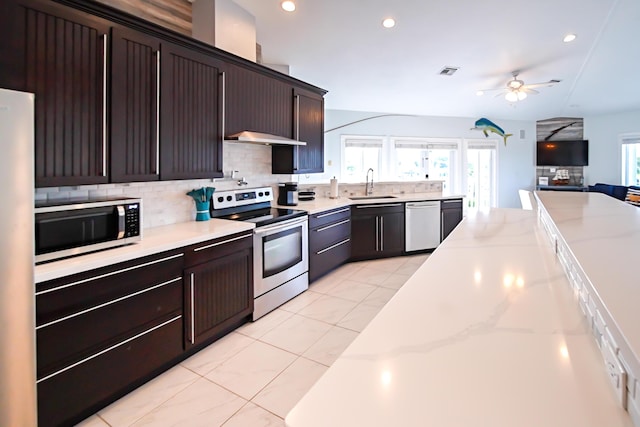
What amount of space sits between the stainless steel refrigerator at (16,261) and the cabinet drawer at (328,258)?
99.8 inches

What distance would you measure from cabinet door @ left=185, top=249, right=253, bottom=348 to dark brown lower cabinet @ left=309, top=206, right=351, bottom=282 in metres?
Answer: 1.05

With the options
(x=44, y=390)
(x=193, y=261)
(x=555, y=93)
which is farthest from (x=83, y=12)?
(x=555, y=93)

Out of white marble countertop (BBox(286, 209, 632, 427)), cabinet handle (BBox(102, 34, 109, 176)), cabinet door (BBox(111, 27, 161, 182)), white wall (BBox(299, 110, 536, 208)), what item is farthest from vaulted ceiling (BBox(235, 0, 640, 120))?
white marble countertop (BBox(286, 209, 632, 427))

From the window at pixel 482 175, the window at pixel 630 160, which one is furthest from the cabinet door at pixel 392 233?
the window at pixel 630 160

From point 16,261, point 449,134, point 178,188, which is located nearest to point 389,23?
point 178,188

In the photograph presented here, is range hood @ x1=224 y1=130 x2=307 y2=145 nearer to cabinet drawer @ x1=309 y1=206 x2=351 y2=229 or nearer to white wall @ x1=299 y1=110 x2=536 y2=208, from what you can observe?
cabinet drawer @ x1=309 y1=206 x2=351 y2=229

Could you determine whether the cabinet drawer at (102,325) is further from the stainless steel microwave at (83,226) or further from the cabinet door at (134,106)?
the cabinet door at (134,106)

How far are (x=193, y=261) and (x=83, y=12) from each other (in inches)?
60.4

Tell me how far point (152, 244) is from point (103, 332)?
1.73 ft

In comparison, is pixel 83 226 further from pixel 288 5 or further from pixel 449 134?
pixel 449 134

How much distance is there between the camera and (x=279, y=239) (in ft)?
10.2

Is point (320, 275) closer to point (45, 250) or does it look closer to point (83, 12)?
point (45, 250)

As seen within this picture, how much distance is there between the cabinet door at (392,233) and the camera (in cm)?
471

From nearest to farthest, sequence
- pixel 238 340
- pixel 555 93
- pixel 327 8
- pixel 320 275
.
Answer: pixel 238 340 → pixel 327 8 → pixel 320 275 → pixel 555 93
